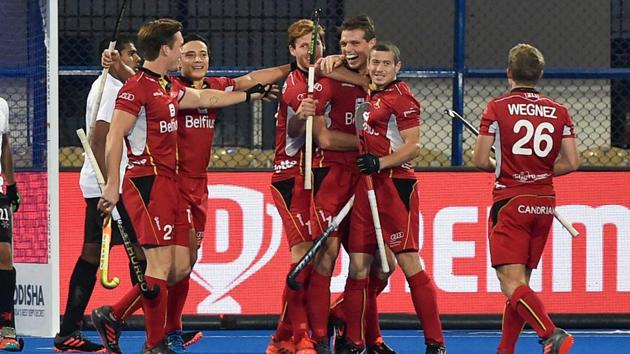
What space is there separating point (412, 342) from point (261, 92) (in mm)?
2558

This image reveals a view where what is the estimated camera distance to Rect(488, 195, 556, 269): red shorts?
30.9 feet

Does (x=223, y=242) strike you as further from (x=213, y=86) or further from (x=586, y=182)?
(x=586, y=182)

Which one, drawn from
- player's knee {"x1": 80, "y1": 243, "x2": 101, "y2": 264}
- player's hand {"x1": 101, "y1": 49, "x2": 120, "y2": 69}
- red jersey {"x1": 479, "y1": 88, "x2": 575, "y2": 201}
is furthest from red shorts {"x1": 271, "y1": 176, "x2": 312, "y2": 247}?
player's knee {"x1": 80, "y1": 243, "x2": 101, "y2": 264}

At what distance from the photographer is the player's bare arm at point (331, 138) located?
9.93m

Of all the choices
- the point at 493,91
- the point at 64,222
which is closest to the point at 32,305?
the point at 64,222

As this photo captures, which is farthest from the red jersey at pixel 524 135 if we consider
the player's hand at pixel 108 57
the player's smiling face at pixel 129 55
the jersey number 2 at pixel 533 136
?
the player's smiling face at pixel 129 55

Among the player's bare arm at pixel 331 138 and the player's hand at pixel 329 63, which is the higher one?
the player's hand at pixel 329 63

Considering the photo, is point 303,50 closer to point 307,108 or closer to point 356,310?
point 307,108

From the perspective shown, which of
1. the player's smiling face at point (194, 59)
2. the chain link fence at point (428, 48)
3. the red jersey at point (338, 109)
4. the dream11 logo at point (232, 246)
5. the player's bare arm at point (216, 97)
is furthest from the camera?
the chain link fence at point (428, 48)

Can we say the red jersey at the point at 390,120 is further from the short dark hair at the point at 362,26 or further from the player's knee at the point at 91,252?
the player's knee at the point at 91,252

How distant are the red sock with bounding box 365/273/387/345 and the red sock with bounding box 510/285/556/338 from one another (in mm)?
1146

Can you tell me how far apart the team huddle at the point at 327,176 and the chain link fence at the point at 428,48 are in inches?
107

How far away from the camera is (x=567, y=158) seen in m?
9.53

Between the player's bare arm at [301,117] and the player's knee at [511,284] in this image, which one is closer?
the player's knee at [511,284]
